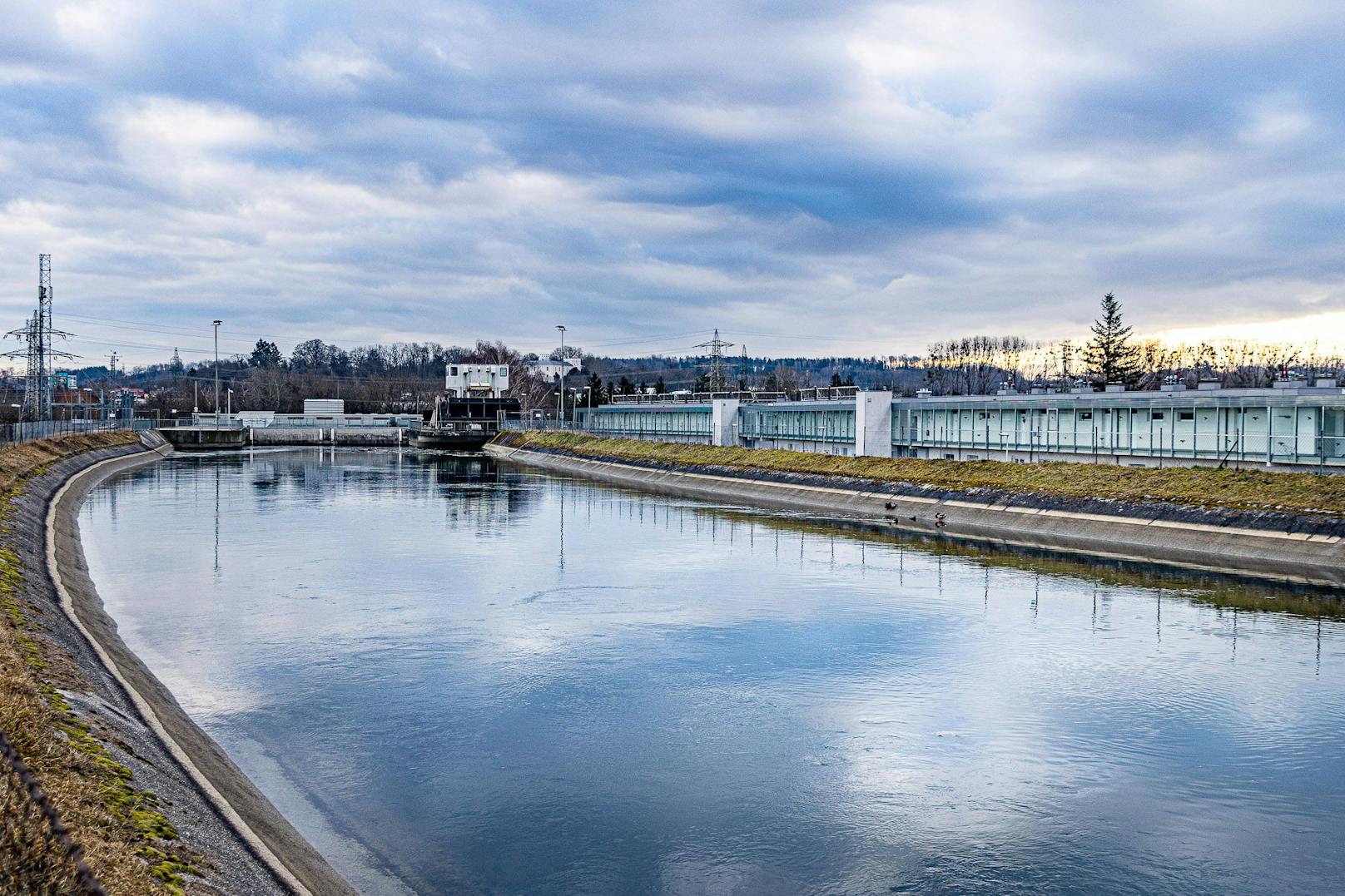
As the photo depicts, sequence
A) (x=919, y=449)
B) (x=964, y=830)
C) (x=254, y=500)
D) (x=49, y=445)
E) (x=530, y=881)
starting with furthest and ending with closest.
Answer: (x=49, y=445) → (x=919, y=449) → (x=254, y=500) → (x=964, y=830) → (x=530, y=881)

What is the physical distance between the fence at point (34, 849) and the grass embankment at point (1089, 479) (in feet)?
128

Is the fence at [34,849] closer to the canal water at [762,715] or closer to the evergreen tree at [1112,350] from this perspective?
the canal water at [762,715]

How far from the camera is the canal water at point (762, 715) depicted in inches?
515

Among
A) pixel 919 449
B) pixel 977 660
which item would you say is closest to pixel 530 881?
pixel 977 660

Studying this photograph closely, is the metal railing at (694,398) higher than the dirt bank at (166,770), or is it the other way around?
the metal railing at (694,398)

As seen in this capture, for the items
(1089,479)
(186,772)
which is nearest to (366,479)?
(1089,479)

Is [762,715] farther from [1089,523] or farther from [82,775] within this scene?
[1089,523]

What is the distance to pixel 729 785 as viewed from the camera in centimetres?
1538

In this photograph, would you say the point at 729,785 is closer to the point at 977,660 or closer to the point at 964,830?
the point at 964,830

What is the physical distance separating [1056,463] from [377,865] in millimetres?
45550

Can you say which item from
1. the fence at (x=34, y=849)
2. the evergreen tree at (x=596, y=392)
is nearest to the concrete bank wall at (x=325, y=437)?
the evergreen tree at (x=596, y=392)

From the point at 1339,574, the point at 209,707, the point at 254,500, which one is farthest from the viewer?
the point at 254,500

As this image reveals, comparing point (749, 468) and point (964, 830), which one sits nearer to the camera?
point (964, 830)

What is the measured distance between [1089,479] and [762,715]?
34382 millimetres
